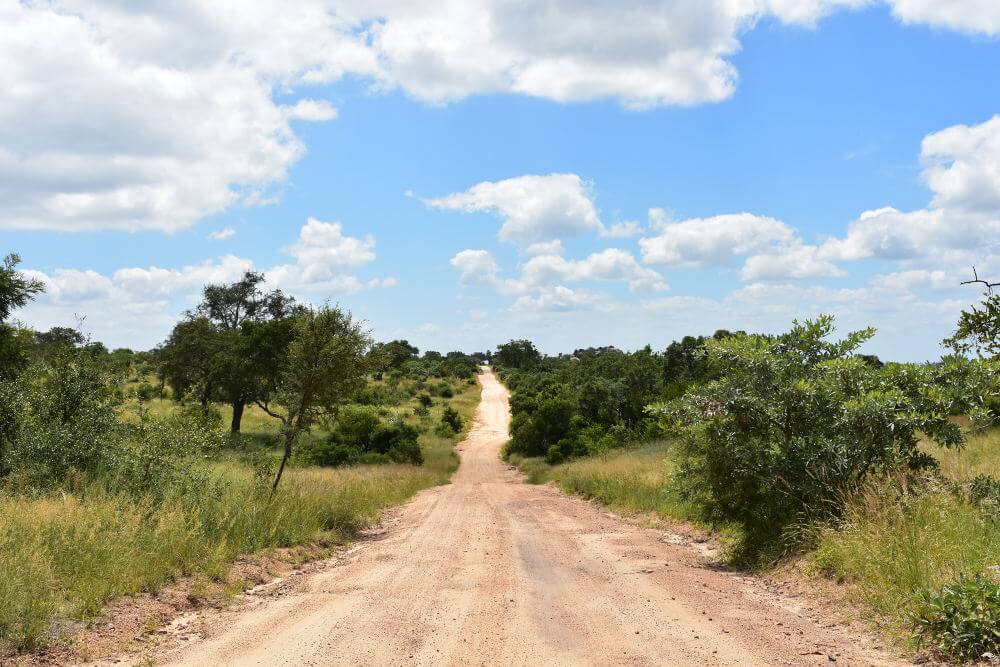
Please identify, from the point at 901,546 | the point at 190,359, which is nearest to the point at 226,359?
the point at 190,359

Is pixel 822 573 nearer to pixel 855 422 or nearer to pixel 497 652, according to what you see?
pixel 855 422

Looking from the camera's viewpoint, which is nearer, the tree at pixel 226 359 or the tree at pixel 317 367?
the tree at pixel 317 367

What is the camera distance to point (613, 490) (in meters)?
22.0

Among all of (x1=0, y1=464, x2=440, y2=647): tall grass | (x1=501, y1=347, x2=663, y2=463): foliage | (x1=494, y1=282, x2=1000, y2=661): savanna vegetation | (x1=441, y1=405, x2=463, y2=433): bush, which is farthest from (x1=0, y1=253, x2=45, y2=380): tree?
(x1=441, y1=405, x2=463, y2=433): bush

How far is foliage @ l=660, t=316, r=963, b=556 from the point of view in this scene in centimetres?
997

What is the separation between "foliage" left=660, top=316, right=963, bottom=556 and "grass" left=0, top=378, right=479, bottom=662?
751cm

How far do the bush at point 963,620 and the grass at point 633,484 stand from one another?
20.2ft

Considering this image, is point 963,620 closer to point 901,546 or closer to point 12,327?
point 901,546

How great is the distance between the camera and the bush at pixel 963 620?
5617mm

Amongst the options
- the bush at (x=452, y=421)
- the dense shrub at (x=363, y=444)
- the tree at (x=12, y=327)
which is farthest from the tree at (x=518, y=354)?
the tree at (x=12, y=327)

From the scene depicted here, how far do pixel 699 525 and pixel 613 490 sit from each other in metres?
6.73

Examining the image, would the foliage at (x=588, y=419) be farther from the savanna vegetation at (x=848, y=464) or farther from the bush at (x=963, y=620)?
the bush at (x=963, y=620)

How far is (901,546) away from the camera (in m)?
7.74

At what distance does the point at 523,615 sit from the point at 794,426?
213 inches
